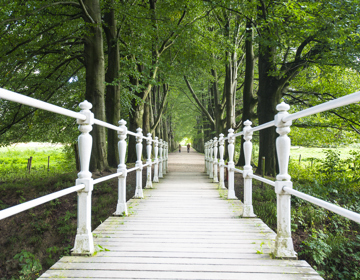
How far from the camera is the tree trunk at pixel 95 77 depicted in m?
8.49

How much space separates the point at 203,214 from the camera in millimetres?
4402

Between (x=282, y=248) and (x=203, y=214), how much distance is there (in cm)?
187

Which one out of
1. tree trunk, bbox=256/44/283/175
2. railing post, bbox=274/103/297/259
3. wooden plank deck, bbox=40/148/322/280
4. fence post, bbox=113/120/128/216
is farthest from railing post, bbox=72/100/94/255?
tree trunk, bbox=256/44/283/175

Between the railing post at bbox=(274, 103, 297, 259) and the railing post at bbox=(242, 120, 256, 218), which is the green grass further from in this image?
the railing post at bbox=(274, 103, 297, 259)

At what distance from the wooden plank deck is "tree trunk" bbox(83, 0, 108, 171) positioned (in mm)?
4383

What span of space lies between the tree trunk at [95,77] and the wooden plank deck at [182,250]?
4.38 meters

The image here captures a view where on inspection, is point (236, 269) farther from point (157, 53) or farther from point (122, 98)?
point (157, 53)

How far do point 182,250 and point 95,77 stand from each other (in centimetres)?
692

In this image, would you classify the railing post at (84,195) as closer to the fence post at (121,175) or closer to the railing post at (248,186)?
the fence post at (121,175)

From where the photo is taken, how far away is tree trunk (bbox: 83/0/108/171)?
8492 millimetres

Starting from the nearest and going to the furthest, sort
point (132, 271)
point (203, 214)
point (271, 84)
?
1. point (132, 271)
2. point (203, 214)
3. point (271, 84)

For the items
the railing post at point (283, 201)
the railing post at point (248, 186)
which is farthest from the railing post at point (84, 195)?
the railing post at point (248, 186)

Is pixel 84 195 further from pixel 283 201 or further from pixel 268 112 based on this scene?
pixel 268 112

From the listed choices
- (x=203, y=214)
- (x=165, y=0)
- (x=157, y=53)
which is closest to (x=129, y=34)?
(x=157, y=53)
